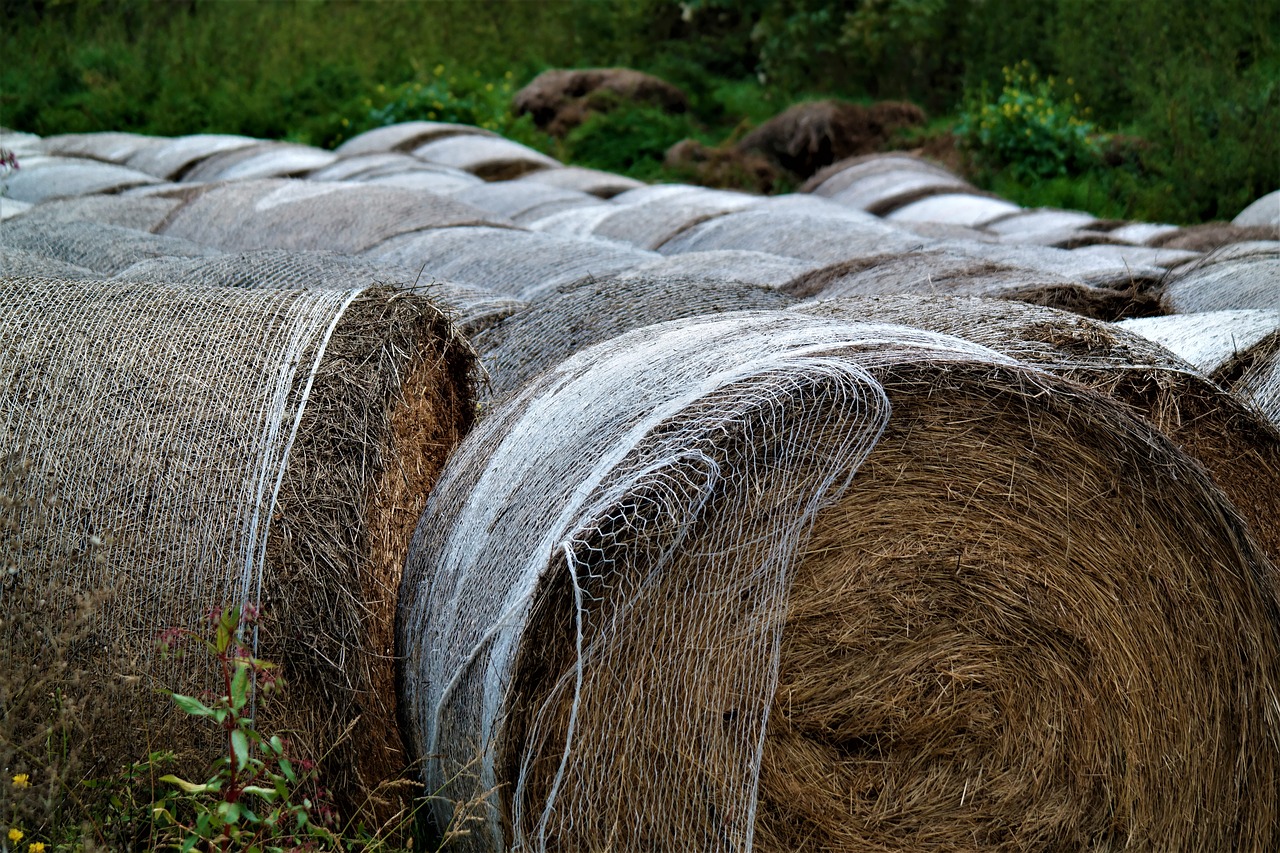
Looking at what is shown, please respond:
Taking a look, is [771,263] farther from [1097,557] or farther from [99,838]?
[99,838]

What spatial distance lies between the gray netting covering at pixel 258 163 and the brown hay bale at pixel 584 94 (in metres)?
7.39

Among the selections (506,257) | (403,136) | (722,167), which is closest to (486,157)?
(403,136)

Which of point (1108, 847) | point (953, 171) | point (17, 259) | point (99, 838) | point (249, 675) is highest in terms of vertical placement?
point (17, 259)

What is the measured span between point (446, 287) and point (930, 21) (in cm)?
1787

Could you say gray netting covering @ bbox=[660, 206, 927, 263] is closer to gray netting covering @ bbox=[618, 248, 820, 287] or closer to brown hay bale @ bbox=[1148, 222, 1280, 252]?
gray netting covering @ bbox=[618, 248, 820, 287]

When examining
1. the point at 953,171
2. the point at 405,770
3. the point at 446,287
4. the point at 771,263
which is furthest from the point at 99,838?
the point at 953,171

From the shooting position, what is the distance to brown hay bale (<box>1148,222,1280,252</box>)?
318 inches

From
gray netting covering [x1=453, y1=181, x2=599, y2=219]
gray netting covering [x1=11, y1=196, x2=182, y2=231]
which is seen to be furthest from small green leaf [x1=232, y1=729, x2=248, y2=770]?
gray netting covering [x1=453, y1=181, x2=599, y2=219]

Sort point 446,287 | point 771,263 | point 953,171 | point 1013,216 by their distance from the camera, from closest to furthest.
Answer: point 446,287
point 771,263
point 1013,216
point 953,171

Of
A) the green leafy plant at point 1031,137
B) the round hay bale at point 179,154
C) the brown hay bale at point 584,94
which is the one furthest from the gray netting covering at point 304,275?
the brown hay bale at point 584,94

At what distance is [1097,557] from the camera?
9.45 feet

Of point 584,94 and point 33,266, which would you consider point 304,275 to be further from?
point 584,94

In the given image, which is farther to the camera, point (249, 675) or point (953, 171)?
point (953, 171)

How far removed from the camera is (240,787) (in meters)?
2.48
